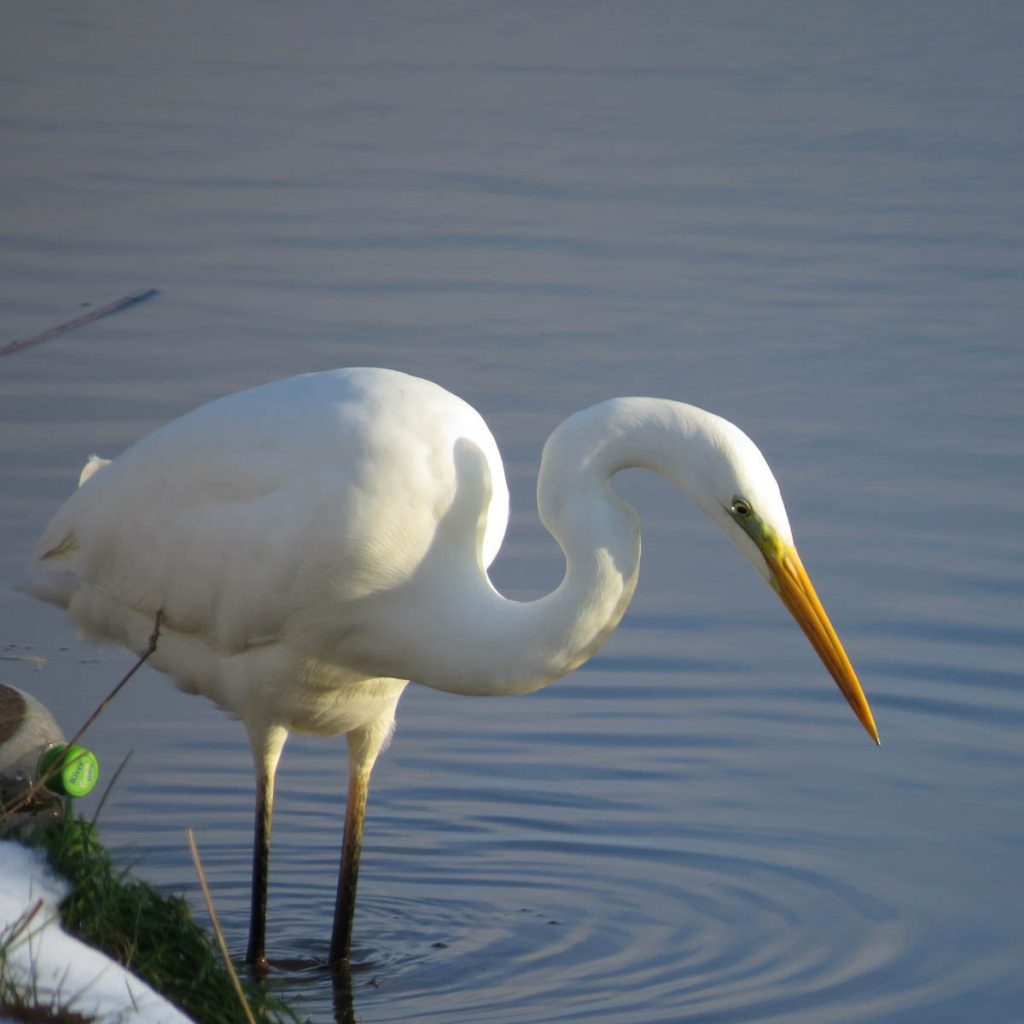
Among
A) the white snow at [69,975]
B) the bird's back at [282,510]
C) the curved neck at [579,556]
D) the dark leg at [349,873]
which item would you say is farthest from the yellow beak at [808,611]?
the white snow at [69,975]

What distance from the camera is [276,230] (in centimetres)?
1228

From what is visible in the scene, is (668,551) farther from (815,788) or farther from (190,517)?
(190,517)

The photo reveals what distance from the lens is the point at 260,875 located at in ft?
17.6

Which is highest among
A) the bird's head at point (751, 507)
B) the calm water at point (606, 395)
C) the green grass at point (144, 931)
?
the bird's head at point (751, 507)

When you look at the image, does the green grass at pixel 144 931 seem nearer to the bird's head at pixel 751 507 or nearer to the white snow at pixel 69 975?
the white snow at pixel 69 975

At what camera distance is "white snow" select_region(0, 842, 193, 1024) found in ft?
11.3

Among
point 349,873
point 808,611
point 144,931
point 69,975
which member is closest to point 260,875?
point 349,873

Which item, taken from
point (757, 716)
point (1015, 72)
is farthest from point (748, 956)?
point (1015, 72)

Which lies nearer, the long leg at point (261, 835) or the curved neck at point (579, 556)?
the curved neck at point (579, 556)

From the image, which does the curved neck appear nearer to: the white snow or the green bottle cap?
the green bottle cap

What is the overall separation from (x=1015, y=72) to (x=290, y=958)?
13823 millimetres

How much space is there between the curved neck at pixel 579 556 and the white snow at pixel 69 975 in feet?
3.92

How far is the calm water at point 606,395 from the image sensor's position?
18.2 feet

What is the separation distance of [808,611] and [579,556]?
1.61 ft
